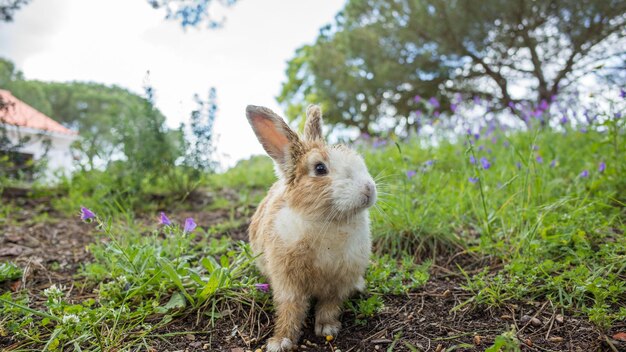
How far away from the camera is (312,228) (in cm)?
219

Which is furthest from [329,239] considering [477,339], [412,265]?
[412,265]

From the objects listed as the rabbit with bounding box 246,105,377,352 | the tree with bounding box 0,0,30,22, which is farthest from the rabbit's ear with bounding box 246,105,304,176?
the tree with bounding box 0,0,30,22

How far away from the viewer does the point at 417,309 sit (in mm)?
2465

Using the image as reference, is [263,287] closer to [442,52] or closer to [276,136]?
[276,136]

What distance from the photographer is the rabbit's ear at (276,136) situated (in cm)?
229

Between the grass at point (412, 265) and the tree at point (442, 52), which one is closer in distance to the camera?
the grass at point (412, 265)

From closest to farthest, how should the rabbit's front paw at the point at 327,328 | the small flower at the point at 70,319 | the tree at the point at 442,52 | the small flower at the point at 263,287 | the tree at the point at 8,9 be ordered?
the small flower at the point at 70,319
the rabbit's front paw at the point at 327,328
the small flower at the point at 263,287
the tree at the point at 8,9
the tree at the point at 442,52

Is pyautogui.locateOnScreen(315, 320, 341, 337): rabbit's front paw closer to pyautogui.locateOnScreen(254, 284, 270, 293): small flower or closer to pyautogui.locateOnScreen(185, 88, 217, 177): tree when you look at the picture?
pyautogui.locateOnScreen(254, 284, 270, 293): small flower

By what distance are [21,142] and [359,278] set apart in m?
4.31

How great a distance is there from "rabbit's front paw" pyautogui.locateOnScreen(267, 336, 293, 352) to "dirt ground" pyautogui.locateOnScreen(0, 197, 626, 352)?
102 millimetres

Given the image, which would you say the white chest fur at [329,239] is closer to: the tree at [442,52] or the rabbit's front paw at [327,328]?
the rabbit's front paw at [327,328]

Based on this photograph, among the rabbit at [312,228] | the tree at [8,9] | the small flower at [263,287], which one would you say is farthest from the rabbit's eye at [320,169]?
Answer: the tree at [8,9]

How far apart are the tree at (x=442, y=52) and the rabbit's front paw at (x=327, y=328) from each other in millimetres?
5978

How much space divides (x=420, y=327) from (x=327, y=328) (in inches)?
19.2
